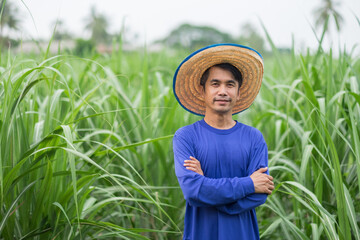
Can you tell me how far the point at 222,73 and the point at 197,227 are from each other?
49 cm

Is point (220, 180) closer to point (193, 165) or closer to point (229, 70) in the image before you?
point (193, 165)

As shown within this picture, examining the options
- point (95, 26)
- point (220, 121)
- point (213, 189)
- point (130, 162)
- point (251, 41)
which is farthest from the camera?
point (251, 41)

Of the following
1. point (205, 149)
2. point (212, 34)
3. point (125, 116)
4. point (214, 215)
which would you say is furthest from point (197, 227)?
point (212, 34)

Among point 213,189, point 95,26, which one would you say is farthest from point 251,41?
point 213,189

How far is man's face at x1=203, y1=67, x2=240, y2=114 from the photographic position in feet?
4.01

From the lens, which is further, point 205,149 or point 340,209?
point 340,209

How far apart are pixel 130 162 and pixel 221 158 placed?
90cm

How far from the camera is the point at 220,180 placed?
3.76 feet

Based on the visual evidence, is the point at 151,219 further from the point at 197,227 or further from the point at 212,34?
the point at 212,34

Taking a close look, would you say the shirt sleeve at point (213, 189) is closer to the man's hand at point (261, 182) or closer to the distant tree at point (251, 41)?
the man's hand at point (261, 182)

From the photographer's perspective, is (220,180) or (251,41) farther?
(251,41)

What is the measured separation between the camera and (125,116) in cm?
214

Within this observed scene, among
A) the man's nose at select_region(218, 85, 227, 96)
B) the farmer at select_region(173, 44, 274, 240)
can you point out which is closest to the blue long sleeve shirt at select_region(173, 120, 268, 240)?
the farmer at select_region(173, 44, 274, 240)

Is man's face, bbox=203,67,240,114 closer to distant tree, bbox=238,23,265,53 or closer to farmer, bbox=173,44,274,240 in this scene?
farmer, bbox=173,44,274,240
